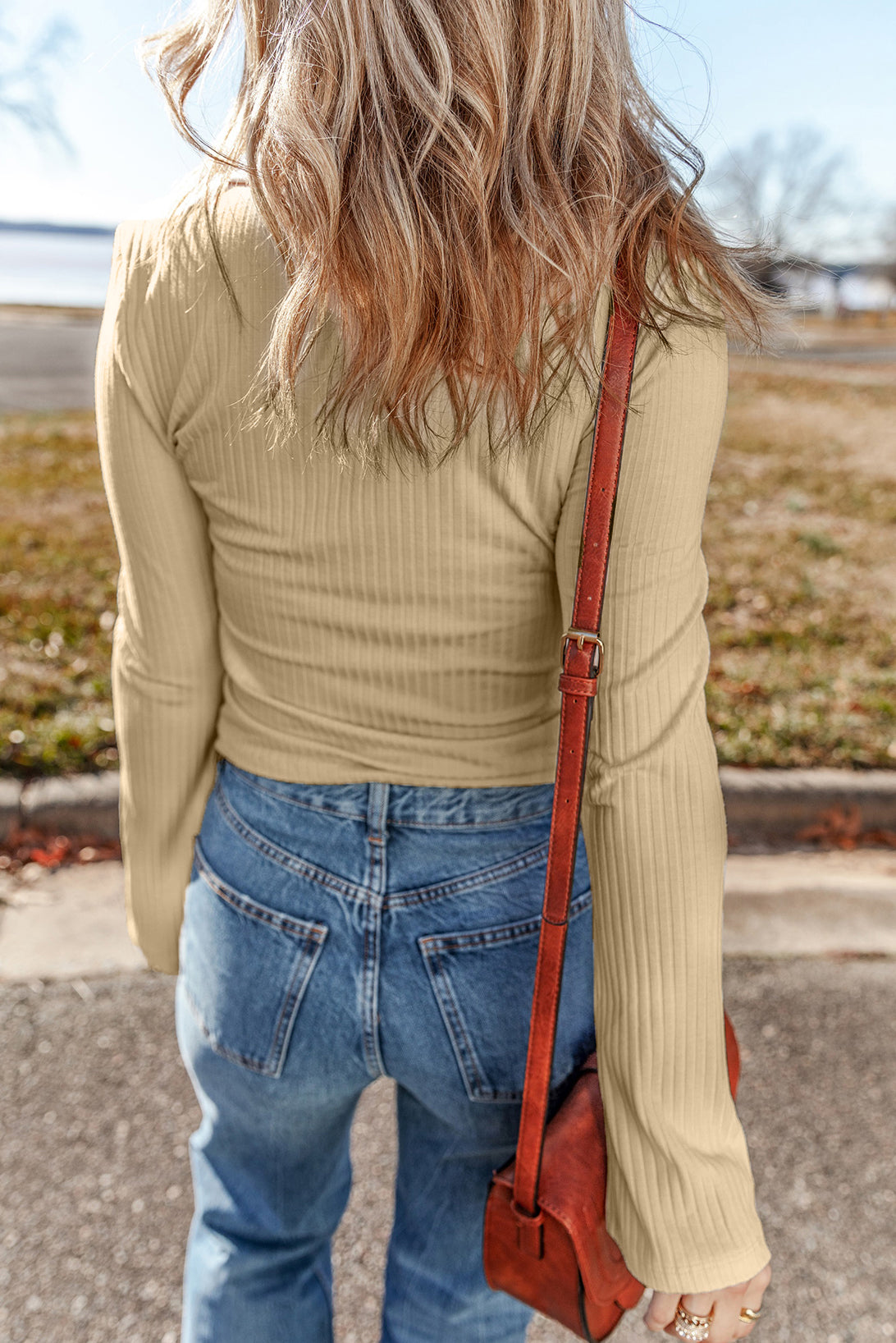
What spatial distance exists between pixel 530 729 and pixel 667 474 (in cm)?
34

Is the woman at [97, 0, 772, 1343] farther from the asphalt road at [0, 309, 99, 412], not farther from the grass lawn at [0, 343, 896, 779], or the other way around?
the asphalt road at [0, 309, 99, 412]

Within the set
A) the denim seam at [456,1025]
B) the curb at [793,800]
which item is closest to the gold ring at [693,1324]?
the denim seam at [456,1025]

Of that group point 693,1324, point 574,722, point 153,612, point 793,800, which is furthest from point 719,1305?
point 793,800

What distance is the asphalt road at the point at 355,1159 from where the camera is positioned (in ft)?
5.93

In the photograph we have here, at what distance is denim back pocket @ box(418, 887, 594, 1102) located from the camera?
1016 millimetres

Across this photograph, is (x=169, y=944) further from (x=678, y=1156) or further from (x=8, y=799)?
(x=8, y=799)

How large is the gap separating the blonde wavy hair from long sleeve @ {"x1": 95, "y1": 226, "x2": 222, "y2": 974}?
193mm

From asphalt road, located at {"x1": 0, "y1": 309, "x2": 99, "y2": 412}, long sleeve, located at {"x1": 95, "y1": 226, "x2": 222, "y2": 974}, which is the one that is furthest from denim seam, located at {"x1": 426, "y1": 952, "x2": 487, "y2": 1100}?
asphalt road, located at {"x1": 0, "y1": 309, "x2": 99, "y2": 412}

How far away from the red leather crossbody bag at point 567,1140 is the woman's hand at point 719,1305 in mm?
36

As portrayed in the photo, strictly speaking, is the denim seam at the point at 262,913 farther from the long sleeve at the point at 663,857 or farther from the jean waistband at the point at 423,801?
the long sleeve at the point at 663,857

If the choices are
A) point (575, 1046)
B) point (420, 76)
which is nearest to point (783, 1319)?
point (575, 1046)

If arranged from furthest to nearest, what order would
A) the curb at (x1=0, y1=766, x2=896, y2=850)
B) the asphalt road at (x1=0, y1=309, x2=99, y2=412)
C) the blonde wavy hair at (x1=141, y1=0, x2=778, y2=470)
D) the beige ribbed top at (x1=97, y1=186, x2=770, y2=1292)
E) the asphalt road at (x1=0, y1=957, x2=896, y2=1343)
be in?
the asphalt road at (x1=0, y1=309, x2=99, y2=412) < the curb at (x1=0, y1=766, x2=896, y2=850) < the asphalt road at (x1=0, y1=957, x2=896, y2=1343) < the beige ribbed top at (x1=97, y1=186, x2=770, y2=1292) < the blonde wavy hair at (x1=141, y1=0, x2=778, y2=470)

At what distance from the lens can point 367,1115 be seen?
2238 mm

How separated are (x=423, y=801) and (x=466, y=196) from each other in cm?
57
